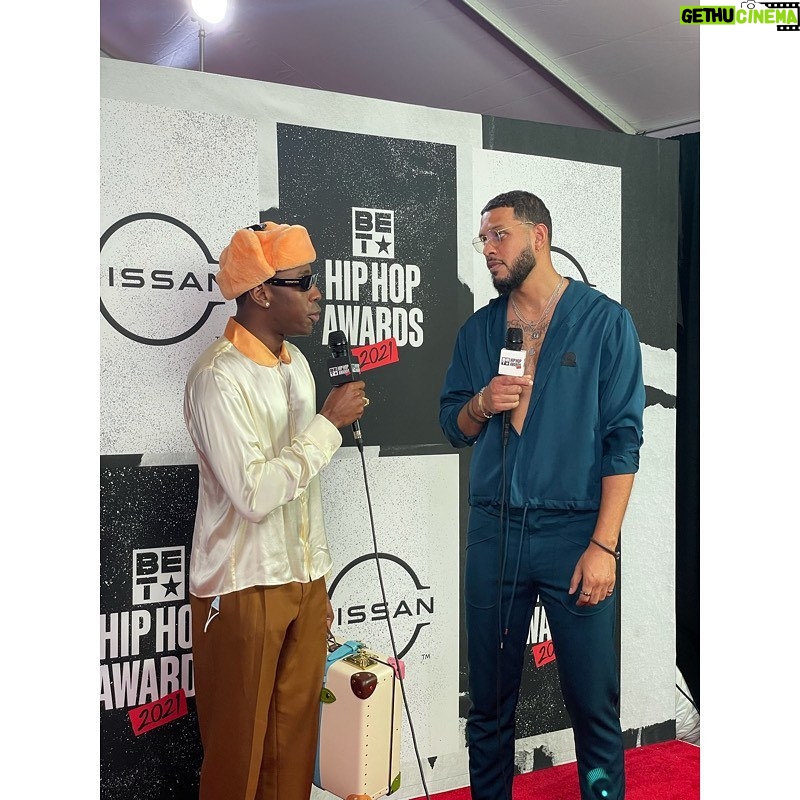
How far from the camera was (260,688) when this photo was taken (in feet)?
7.38

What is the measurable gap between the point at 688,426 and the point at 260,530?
2206mm

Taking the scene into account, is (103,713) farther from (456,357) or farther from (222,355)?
(456,357)

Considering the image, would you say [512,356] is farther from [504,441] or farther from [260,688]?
[260,688]

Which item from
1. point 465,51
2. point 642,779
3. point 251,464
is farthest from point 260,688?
point 465,51

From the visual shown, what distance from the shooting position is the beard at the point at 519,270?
2785mm

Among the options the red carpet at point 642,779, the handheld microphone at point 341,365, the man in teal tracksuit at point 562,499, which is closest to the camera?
the handheld microphone at point 341,365

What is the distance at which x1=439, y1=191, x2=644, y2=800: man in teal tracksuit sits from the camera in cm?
263

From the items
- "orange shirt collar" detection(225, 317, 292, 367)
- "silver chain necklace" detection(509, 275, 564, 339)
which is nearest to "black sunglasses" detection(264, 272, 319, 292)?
"orange shirt collar" detection(225, 317, 292, 367)

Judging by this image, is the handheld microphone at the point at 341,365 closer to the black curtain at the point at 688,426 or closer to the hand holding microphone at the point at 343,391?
the hand holding microphone at the point at 343,391

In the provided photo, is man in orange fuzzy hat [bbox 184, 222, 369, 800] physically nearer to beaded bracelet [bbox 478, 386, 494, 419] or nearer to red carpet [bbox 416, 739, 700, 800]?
beaded bracelet [bbox 478, 386, 494, 419]

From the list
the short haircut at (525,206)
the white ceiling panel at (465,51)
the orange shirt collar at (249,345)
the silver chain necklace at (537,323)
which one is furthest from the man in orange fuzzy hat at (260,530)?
the white ceiling panel at (465,51)

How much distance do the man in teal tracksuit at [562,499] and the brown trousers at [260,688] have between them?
61 centimetres

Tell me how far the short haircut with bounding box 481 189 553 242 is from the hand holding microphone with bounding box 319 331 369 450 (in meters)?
0.81

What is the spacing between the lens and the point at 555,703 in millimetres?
3277
